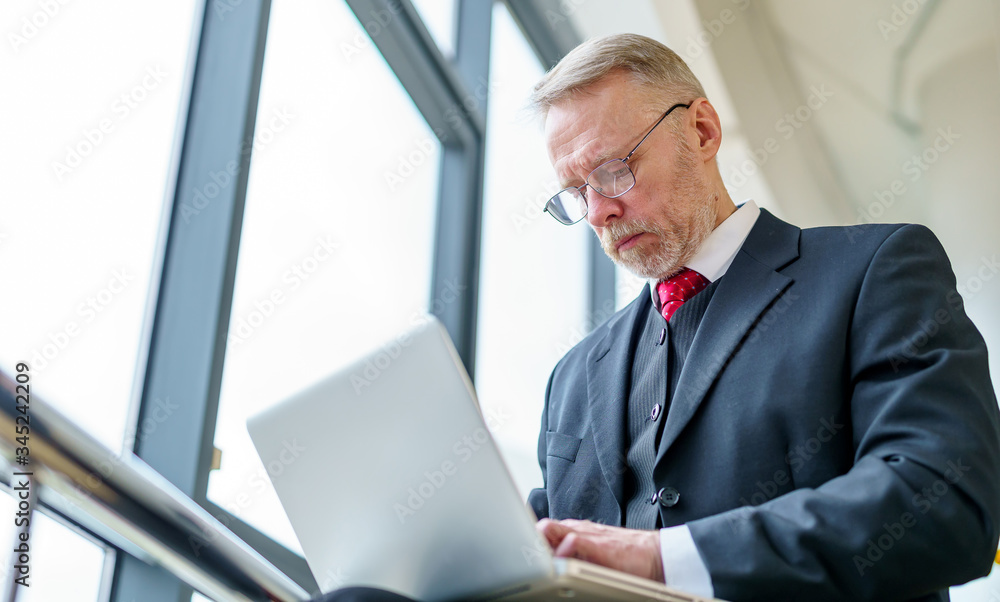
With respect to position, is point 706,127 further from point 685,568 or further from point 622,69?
point 685,568

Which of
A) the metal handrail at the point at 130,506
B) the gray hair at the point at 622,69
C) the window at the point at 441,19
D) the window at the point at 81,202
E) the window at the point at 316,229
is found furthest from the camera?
the window at the point at 441,19

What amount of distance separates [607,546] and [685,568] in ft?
0.31

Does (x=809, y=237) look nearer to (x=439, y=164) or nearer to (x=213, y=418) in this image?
(x=213, y=418)

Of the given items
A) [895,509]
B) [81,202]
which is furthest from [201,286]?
[895,509]

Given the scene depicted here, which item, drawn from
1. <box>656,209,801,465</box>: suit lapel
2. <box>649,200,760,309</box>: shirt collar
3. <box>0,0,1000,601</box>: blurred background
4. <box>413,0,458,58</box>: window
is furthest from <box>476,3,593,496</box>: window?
<box>656,209,801,465</box>: suit lapel

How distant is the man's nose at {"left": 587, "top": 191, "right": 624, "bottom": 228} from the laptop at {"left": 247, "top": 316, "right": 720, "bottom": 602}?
0.75 metres

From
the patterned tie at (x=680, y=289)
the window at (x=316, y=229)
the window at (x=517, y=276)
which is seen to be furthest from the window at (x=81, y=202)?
the window at (x=517, y=276)

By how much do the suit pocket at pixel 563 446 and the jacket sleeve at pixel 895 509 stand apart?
50cm

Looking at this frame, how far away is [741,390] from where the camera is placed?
1.28 meters

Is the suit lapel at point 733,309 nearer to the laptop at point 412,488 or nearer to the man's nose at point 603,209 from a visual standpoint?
the man's nose at point 603,209

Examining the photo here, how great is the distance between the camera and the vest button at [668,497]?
1.24 meters

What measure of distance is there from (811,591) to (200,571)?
71 centimetres

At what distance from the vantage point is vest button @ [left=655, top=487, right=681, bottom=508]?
1.24 metres

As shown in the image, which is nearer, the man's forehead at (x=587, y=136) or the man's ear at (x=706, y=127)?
the man's forehead at (x=587, y=136)
